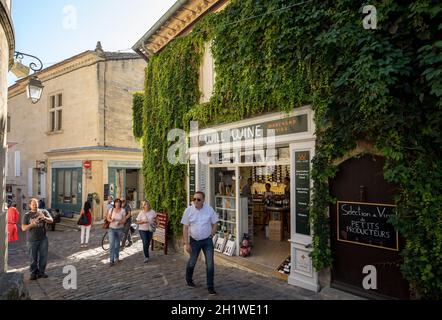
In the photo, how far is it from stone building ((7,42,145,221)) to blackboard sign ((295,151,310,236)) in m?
12.1

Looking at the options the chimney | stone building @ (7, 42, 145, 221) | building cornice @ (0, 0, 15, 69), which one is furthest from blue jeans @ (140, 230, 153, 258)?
the chimney

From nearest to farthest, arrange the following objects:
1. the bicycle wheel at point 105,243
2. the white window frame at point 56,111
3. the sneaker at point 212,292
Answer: the sneaker at point 212,292 → the bicycle wheel at point 105,243 → the white window frame at point 56,111

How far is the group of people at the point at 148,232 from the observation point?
5.45 meters

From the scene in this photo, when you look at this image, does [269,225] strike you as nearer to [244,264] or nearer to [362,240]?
[244,264]

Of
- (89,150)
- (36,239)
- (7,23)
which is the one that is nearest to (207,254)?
(36,239)

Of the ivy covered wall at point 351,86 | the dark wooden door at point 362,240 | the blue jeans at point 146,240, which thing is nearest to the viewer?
the ivy covered wall at point 351,86

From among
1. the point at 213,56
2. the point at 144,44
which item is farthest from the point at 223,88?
the point at 144,44

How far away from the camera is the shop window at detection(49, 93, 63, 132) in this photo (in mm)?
17255

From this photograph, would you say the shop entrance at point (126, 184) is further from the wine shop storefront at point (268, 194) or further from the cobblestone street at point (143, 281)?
the wine shop storefront at point (268, 194)

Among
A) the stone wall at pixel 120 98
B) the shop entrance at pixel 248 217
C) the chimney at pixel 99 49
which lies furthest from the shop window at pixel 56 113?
the shop entrance at pixel 248 217

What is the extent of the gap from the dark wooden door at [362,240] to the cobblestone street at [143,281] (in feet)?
2.24

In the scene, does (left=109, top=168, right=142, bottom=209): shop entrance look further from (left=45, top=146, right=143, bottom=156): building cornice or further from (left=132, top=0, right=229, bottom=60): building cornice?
(left=132, top=0, right=229, bottom=60): building cornice

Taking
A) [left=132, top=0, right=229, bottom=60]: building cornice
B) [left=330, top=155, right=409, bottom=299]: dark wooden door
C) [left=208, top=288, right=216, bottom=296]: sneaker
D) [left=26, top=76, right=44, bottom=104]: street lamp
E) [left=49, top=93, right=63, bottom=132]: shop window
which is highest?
[left=132, top=0, right=229, bottom=60]: building cornice

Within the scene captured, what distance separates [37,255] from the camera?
655 centimetres
